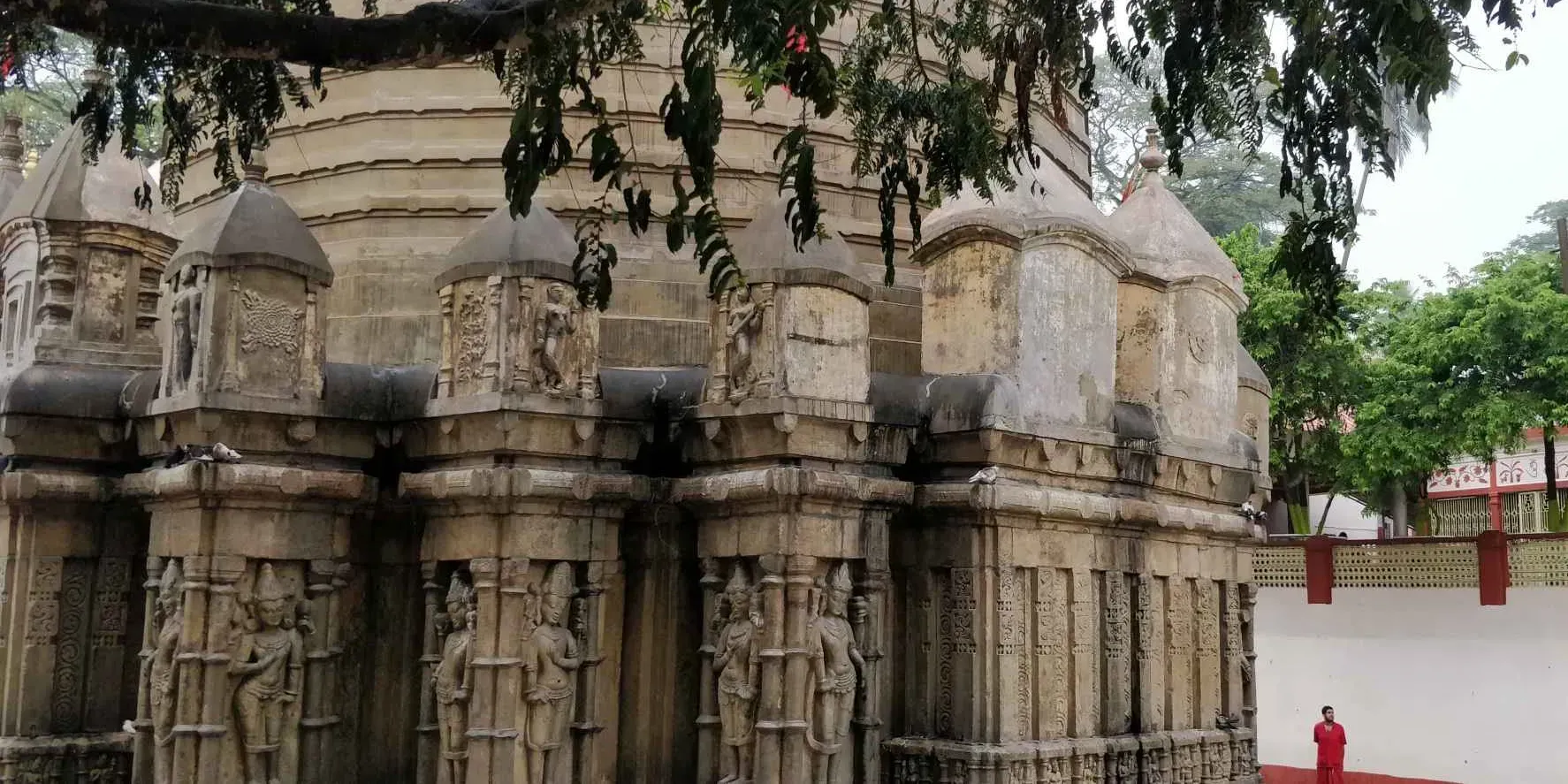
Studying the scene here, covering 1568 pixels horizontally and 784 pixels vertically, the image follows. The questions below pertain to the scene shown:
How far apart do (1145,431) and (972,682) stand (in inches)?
86.2

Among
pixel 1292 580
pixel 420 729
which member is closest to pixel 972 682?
pixel 420 729

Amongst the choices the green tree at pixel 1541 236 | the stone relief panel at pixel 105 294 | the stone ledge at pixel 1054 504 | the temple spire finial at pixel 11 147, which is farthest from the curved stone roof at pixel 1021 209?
the green tree at pixel 1541 236

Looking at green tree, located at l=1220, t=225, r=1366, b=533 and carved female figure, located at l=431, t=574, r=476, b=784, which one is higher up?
green tree, located at l=1220, t=225, r=1366, b=533

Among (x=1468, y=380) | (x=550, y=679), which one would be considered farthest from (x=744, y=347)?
(x=1468, y=380)

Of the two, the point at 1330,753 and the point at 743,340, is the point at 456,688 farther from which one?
the point at 1330,753

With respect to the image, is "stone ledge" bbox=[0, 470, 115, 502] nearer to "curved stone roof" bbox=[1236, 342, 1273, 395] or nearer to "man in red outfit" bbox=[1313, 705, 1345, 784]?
"curved stone roof" bbox=[1236, 342, 1273, 395]

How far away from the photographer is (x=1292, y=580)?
20.8m

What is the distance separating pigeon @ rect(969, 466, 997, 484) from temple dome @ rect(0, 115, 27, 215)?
22.9ft

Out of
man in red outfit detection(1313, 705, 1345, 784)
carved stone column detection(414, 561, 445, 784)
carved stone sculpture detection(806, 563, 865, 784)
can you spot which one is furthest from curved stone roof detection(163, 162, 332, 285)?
man in red outfit detection(1313, 705, 1345, 784)

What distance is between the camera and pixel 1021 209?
8.61 m

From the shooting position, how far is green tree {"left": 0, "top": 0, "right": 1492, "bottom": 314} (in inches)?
208

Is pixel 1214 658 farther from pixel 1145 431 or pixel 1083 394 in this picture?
pixel 1083 394

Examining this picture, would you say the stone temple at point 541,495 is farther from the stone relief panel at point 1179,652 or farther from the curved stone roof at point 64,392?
the stone relief panel at point 1179,652

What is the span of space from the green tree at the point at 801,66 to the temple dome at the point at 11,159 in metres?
3.19
